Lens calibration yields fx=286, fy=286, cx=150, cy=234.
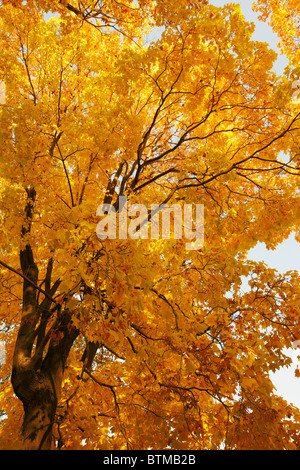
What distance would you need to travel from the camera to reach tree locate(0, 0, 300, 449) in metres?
3.31

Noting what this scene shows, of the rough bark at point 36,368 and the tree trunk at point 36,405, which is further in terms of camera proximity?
the rough bark at point 36,368

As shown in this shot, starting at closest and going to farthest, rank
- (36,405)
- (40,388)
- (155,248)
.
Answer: (36,405) → (40,388) → (155,248)

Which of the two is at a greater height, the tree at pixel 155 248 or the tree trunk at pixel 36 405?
the tree at pixel 155 248

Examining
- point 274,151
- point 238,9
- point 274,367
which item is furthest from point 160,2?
point 274,367

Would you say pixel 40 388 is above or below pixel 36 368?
below

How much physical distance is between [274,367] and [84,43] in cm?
691

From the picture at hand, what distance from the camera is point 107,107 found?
16.8 ft

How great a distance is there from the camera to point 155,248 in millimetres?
4652

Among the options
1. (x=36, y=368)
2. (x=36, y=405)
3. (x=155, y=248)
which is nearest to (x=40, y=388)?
(x=36, y=405)

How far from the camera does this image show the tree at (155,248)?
3309mm

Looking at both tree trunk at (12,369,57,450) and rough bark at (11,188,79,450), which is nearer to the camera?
tree trunk at (12,369,57,450)

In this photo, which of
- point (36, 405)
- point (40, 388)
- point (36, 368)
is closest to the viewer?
point (36, 405)

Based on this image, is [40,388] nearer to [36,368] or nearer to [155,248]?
[36,368]
